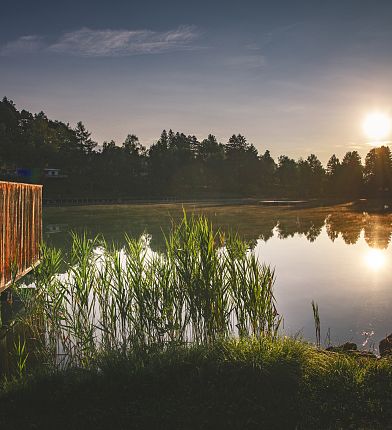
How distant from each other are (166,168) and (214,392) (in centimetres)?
7769

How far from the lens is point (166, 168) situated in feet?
266

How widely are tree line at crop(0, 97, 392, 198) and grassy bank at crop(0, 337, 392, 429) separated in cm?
5474

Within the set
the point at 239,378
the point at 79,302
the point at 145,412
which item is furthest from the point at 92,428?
the point at 79,302

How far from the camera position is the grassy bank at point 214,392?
3926 millimetres

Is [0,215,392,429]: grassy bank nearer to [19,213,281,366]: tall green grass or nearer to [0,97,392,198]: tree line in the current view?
[19,213,281,366]: tall green grass

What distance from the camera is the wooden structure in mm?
7953

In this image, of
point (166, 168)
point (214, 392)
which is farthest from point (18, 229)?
point (166, 168)

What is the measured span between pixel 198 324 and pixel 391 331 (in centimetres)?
356

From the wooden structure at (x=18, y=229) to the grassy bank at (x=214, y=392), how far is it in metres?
3.72

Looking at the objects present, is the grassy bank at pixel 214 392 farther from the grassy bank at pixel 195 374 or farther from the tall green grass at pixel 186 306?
the tall green grass at pixel 186 306

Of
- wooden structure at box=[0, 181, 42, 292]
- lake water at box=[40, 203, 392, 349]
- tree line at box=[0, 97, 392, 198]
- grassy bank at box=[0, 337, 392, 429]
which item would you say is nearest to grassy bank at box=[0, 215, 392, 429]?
grassy bank at box=[0, 337, 392, 429]

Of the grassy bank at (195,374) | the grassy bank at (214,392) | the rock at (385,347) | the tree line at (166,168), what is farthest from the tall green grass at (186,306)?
the tree line at (166,168)

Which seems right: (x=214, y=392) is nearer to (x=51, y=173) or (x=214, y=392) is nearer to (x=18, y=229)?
(x=18, y=229)

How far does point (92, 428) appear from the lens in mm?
3857
